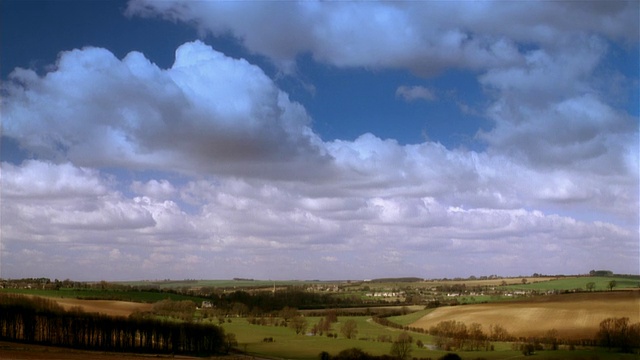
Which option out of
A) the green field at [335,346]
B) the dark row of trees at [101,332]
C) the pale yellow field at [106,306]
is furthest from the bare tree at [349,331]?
the pale yellow field at [106,306]

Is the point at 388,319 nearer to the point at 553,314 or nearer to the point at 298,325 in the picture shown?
the point at 298,325

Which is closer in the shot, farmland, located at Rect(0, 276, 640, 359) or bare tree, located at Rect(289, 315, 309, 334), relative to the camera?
farmland, located at Rect(0, 276, 640, 359)

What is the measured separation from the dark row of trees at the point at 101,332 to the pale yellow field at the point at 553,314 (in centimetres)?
6481

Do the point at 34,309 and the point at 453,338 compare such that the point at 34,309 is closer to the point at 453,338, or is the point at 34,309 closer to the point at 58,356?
the point at 58,356

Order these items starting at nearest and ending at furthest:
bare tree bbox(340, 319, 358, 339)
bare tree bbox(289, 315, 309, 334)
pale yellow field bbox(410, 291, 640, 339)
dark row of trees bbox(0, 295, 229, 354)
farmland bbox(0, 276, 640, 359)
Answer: dark row of trees bbox(0, 295, 229, 354), farmland bbox(0, 276, 640, 359), pale yellow field bbox(410, 291, 640, 339), bare tree bbox(340, 319, 358, 339), bare tree bbox(289, 315, 309, 334)

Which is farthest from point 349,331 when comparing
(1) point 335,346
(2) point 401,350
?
(2) point 401,350

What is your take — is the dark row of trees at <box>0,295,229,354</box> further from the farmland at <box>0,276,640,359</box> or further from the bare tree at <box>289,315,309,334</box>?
the bare tree at <box>289,315,309,334</box>

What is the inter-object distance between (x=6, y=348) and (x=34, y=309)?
29.4 m

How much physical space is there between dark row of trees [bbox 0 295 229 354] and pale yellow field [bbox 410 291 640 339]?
64813 mm

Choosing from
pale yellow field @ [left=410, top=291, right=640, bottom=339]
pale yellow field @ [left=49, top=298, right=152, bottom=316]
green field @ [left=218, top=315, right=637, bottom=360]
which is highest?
pale yellow field @ [left=49, top=298, right=152, bottom=316]

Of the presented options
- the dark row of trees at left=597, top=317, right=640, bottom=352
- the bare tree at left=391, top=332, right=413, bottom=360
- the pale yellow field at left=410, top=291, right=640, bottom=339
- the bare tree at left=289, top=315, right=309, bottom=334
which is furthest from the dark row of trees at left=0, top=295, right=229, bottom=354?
the dark row of trees at left=597, top=317, right=640, bottom=352

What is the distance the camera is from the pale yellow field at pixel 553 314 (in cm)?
13425

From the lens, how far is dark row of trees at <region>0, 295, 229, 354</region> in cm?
10650

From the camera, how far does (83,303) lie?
146 metres
